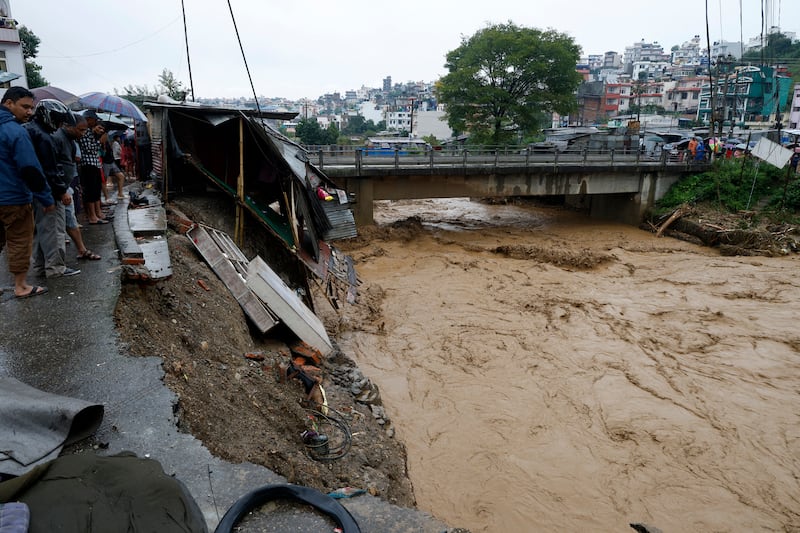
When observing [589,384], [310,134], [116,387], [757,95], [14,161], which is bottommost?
[589,384]

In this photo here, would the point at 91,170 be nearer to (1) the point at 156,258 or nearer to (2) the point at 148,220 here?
(2) the point at 148,220

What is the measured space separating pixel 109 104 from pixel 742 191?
23.2 m

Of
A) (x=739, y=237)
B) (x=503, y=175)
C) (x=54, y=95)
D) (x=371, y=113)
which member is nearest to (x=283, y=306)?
(x=54, y=95)

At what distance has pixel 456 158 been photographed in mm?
19438

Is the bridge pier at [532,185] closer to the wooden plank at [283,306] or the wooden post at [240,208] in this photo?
the wooden post at [240,208]

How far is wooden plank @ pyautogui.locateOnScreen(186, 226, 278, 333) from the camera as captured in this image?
6.96 meters

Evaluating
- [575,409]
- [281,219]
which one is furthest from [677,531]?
[281,219]

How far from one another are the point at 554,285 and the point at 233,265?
9.70m

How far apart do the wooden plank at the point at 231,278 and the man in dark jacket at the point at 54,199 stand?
2118 millimetres

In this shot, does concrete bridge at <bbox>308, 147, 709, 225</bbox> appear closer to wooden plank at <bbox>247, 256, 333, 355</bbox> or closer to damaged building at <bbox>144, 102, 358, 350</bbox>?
damaged building at <bbox>144, 102, 358, 350</bbox>

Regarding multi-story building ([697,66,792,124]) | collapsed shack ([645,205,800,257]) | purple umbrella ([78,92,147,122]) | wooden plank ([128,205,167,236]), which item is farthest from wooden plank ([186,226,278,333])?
multi-story building ([697,66,792,124])

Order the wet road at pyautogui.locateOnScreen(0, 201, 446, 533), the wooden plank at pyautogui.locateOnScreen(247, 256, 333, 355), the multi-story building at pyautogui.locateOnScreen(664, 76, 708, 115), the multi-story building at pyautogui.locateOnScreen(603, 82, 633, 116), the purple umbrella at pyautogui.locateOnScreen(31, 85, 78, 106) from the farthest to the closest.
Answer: the multi-story building at pyautogui.locateOnScreen(603, 82, 633, 116) → the multi-story building at pyautogui.locateOnScreen(664, 76, 708, 115) → the purple umbrella at pyautogui.locateOnScreen(31, 85, 78, 106) → the wooden plank at pyautogui.locateOnScreen(247, 256, 333, 355) → the wet road at pyautogui.locateOnScreen(0, 201, 446, 533)

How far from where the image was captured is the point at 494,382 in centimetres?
850

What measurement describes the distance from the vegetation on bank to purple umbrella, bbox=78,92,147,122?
20320 mm
